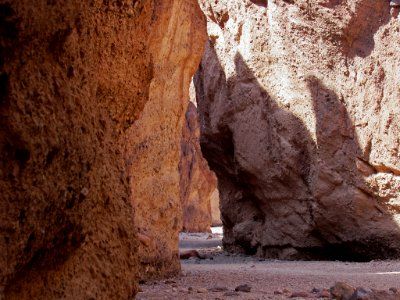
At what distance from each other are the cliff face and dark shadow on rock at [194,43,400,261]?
1 centimetres

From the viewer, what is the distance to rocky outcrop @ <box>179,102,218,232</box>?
20.4 metres

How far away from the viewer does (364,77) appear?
7.35 m

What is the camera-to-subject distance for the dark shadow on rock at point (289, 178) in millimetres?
7340

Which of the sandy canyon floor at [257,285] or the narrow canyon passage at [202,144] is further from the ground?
the narrow canyon passage at [202,144]

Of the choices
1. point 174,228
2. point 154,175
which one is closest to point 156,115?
point 154,175

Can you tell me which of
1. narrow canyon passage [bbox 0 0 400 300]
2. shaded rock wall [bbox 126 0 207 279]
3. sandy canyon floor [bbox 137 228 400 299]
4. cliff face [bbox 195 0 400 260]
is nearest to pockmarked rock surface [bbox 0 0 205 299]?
narrow canyon passage [bbox 0 0 400 300]

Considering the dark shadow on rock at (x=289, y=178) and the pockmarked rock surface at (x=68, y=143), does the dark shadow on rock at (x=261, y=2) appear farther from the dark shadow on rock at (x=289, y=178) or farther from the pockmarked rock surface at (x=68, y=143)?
the pockmarked rock surface at (x=68, y=143)

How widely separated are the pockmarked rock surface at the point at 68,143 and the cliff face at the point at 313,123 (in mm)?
5137

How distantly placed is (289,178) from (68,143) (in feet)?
20.6

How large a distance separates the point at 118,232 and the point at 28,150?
0.58 meters

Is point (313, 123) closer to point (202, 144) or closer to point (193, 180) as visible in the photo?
point (202, 144)

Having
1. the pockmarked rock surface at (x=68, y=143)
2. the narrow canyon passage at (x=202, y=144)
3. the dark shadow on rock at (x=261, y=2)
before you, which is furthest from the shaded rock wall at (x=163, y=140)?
the dark shadow on rock at (x=261, y=2)

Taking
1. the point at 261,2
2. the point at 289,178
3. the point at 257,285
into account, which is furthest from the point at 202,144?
the point at 257,285

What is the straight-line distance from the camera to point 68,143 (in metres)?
1.86
